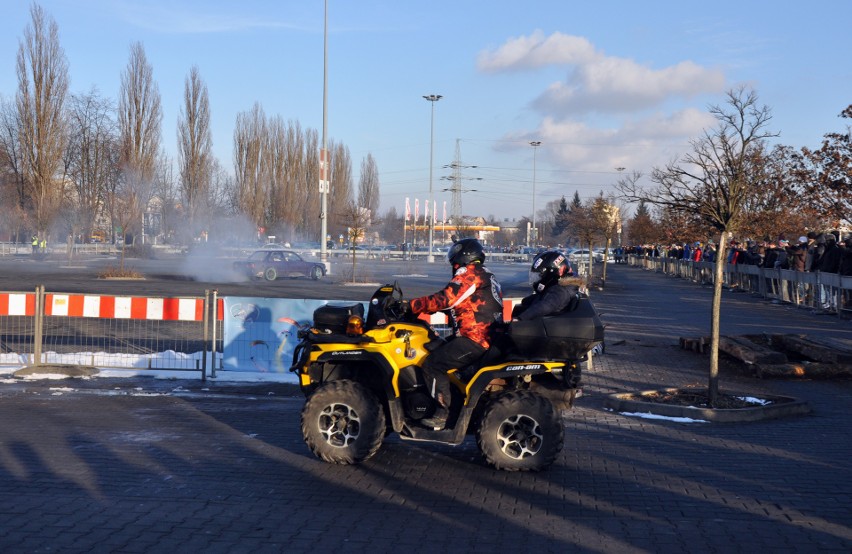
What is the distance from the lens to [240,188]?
70562 mm

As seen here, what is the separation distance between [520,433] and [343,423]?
1.59 meters

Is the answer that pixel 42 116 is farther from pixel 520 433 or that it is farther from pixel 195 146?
pixel 520 433

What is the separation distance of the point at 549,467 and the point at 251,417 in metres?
3.94

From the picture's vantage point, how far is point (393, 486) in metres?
7.11

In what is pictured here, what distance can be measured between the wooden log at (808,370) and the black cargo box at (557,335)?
6342mm

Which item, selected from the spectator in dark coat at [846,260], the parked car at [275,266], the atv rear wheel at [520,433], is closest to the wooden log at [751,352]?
the atv rear wheel at [520,433]

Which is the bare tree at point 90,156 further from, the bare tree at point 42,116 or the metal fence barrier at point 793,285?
the metal fence barrier at point 793,285

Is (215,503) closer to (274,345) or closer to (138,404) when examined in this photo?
(138,404)

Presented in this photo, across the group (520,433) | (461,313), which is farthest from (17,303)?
(520,433)

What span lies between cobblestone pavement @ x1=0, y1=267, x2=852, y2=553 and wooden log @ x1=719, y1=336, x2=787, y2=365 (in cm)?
186

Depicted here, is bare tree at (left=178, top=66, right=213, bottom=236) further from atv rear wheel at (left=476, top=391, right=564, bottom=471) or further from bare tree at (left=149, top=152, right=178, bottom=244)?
atv rear wheel at (left=476, top=391, right=564, bottom=471)

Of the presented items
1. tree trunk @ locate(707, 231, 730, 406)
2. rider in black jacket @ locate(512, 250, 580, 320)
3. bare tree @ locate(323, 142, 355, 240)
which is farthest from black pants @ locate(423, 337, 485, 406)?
bare tree @ locate(323, 142, 355, 240)

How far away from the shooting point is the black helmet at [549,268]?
8.01m

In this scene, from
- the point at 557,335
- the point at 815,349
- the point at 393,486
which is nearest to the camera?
the point at 393,486
